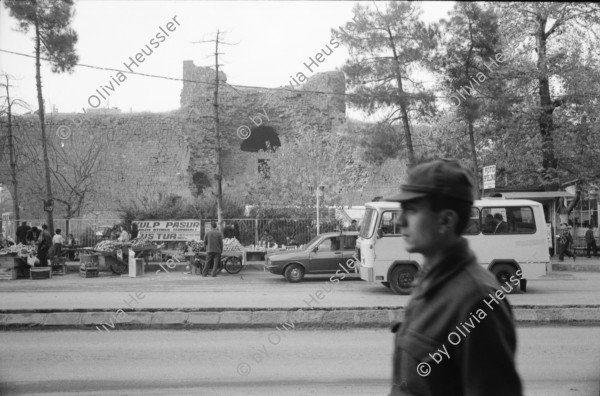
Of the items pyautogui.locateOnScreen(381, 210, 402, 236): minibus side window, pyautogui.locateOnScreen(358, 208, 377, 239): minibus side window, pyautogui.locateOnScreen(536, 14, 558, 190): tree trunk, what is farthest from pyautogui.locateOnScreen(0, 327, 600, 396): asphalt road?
pyautogui.locateOnScreen(536, 14, 558, 190): tree trunk

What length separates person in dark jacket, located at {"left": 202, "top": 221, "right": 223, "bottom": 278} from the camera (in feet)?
59.7

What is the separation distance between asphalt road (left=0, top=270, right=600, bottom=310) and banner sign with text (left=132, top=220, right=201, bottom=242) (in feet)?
13.2

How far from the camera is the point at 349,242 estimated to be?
17234 mm

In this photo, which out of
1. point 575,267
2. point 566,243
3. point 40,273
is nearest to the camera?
point 40,273

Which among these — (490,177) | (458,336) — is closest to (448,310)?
(458,336)

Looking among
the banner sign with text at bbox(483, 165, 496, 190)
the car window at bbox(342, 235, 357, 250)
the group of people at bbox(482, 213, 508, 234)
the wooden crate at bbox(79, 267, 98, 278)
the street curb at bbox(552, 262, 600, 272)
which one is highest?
the banner sign with text at bbox(483, 165, 496, 190)

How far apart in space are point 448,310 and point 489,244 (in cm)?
1257

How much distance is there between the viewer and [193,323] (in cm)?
927

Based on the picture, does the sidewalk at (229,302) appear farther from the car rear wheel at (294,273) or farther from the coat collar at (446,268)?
the coat collar at (446,268)

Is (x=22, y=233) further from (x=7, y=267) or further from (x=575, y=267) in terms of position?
(x=575, y=267)

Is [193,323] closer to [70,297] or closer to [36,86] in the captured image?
[70,297]

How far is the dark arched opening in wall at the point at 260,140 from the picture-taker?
38.8 m

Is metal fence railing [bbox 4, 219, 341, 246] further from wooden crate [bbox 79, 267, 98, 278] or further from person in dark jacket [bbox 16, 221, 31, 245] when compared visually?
wooden crate [bbox 79, 267, 98, 278]

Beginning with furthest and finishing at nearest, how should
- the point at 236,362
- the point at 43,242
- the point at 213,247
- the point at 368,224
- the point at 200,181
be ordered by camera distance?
the point at 200,181
the point at 43,242
the point at 213,247
the point at 368,224
the point at 236,362
